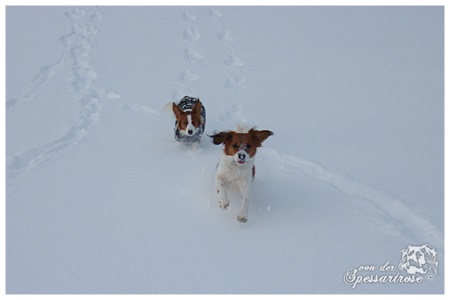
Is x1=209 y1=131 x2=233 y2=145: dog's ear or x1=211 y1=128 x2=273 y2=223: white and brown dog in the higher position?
x1=209 y1=131 x2=233 y2=145: dog's ear

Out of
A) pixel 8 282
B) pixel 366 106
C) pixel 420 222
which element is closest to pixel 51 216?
pixel 8 282

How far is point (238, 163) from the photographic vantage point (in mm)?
3285

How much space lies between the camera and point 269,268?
2883 mm

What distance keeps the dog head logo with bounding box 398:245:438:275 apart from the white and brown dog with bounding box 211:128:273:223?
1108mm

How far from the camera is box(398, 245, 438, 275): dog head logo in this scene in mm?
2934

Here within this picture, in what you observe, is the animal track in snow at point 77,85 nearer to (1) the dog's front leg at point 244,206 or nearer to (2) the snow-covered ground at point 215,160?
(2) the snow-covered ground at point 215,160

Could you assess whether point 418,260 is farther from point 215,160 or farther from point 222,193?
point 215,160

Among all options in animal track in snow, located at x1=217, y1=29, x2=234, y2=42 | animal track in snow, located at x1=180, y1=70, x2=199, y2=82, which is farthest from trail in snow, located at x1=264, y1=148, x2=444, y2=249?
animal track in snow, located at x1=217, y1=29, x2=234, y2=42

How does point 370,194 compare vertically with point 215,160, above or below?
below

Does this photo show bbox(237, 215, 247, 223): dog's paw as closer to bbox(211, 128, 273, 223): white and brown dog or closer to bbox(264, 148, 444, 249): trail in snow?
bbox(211, 128, 273, 223): white and brown dog

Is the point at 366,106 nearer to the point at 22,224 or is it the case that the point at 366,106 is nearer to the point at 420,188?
the point at 420,188

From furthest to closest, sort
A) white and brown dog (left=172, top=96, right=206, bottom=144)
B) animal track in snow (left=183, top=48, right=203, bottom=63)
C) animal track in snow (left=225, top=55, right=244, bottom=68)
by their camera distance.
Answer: animal track in snow (left=183, top=48, right=203, bottom=63) → animal track in snow (left=225, top=55, right=244, bottom=68) → white and brown dog (left=172, top=96, right=206, bottom=144)

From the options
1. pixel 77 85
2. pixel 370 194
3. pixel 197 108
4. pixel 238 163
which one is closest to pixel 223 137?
pixel 238 163

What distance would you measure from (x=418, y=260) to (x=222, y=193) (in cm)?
141
